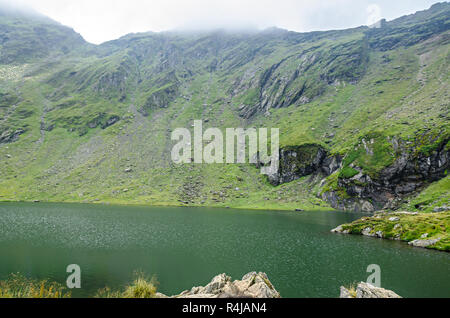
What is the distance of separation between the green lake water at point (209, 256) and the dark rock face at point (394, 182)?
5688cm

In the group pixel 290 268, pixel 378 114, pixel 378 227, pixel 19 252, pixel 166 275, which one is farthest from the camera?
pixel 378 114

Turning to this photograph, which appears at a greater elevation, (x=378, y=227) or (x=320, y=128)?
(x=320, y=128)

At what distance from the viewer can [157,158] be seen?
192 meters

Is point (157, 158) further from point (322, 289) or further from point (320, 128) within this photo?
point (322, 289)

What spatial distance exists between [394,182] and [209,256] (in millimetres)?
111797

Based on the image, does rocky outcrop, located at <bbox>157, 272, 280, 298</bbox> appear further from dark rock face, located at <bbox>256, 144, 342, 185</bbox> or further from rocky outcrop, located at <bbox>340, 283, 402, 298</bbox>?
dark rock face, located at <bbox>256, 144, 342, 185</bbox>

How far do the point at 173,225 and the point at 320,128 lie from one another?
495 ft

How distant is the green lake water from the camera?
116ft

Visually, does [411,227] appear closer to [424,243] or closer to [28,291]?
[424,243]

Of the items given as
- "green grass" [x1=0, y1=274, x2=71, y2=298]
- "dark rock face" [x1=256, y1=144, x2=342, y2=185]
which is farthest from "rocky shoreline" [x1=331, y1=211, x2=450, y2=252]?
"dark rock face" [x1=256, y1=144, x2=342, y2=185]

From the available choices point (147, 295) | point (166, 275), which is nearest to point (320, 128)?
point (166, 275)

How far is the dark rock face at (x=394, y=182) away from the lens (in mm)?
111625

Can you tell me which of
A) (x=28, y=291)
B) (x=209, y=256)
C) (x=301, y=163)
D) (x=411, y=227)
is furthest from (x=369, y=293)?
(x=301, y=163)

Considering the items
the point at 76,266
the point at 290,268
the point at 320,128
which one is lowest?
the point at 290,268
